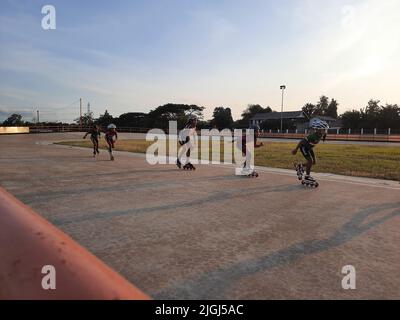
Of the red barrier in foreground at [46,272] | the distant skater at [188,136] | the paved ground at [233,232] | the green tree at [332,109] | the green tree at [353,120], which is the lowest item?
the paved ground at [233,232]

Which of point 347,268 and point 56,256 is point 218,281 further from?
point 56,256

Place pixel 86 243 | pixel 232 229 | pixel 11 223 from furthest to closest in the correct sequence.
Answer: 1. pixel 232 229
2. pixel 86 243
3. pixel 11 223

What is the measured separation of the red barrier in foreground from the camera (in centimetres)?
140

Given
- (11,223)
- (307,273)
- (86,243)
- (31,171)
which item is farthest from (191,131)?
(11,223)

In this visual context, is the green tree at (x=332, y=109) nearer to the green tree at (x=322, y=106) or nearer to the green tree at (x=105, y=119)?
the green tree at (x=322, y=106)

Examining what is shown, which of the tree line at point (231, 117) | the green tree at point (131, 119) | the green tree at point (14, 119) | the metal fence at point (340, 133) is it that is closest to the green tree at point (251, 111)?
the tree line at point (231, 117)

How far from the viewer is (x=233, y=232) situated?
4.39 metres

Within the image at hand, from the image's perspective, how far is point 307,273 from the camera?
316 cm

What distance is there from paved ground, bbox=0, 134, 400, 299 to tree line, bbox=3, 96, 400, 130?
124 feet

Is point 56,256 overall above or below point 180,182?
above

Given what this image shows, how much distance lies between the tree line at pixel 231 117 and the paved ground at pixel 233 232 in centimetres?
3768

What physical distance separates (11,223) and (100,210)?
3.56 m

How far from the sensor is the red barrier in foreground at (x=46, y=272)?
1.40 m

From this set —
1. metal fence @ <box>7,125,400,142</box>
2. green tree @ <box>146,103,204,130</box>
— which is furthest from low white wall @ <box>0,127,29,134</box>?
green tree @ <box>146,103,204,130</box>
